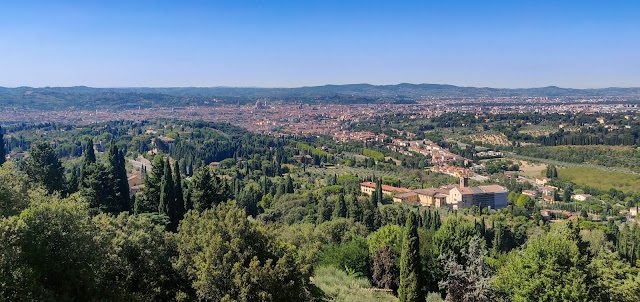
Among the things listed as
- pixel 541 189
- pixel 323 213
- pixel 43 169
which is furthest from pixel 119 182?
pixel 541 189

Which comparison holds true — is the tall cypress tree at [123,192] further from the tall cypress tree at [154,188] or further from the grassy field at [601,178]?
the grassy field at [601,178]

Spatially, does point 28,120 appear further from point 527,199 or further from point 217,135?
point 527,199

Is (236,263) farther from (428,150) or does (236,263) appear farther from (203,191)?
(428,150)

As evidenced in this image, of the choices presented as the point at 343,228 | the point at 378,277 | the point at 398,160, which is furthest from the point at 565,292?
the point at 398,160

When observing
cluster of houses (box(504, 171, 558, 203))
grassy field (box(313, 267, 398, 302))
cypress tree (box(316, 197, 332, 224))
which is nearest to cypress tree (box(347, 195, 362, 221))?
cypress tree (box(316, 197, 332, 224))

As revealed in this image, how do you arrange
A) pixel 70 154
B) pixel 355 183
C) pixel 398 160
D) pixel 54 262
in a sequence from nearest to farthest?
pixel 54 262 → pixel 355 183 → pixel 70 154 → pixel 398 160

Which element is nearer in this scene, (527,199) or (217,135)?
(527,199)
